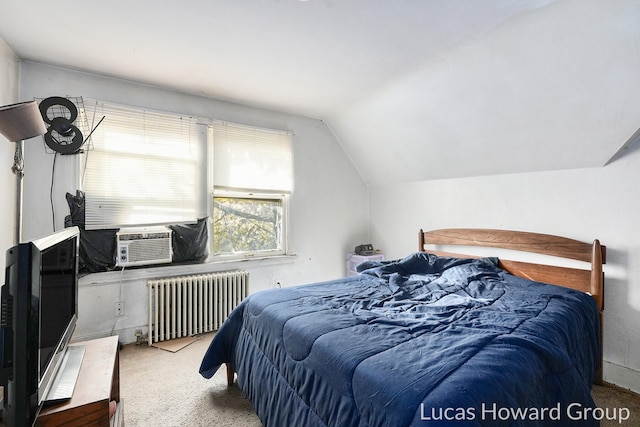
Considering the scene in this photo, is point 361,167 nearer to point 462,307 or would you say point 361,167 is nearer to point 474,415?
point 462,307

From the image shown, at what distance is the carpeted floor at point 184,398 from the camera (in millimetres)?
1857

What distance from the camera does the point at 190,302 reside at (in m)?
3.01

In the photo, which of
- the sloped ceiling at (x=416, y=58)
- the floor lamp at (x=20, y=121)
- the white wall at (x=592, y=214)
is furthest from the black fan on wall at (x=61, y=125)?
the white wall at (x=592, y=214)

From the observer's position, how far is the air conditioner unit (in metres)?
2.78

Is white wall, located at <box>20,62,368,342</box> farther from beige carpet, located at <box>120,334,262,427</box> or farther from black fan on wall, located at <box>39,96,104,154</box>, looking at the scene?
beige carpet, located at <box>120,334,262,427</box>

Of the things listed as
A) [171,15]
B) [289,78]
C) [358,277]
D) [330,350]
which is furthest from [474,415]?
[289,78]

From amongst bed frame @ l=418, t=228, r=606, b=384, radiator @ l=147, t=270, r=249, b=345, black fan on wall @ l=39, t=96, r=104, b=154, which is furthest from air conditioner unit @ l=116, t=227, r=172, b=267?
bed frame @ l=418, t=228, r=606, b=384

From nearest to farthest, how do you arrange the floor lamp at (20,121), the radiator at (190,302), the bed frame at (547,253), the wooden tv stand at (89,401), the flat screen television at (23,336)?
the flat screen television at (23,336) → the wooden tv stand at (89,401) → the floor lamp at (20,121) → the bed frame at (547,253) → the radiator at (190,302)

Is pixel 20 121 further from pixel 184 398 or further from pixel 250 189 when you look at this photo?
pixel 250 189

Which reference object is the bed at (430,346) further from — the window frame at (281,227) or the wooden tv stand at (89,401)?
the window frame at (281,227)

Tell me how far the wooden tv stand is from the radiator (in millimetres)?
1494

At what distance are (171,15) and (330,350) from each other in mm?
2170

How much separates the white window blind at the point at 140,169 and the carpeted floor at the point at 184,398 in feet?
4.25

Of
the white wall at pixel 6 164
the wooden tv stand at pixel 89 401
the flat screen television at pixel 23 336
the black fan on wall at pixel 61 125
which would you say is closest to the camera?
the flat screen television at pixel 23 336
